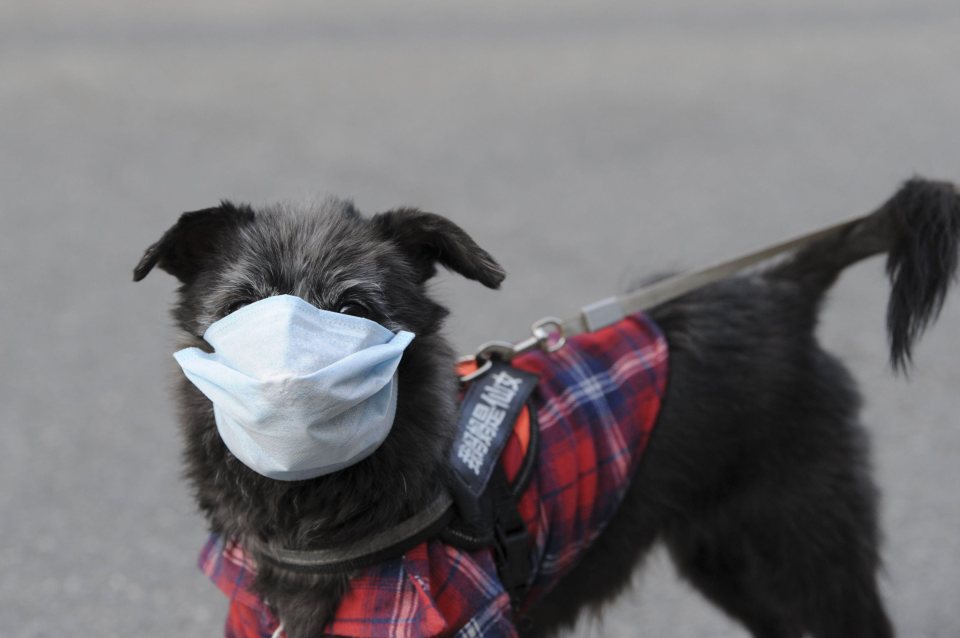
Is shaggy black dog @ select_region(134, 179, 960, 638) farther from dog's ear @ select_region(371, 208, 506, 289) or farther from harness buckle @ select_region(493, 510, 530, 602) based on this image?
harness buckle @ select_region(493, 510, 530, 602)

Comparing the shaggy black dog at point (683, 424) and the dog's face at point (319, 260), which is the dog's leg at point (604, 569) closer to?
the shaggy black dog at point (683, 424)

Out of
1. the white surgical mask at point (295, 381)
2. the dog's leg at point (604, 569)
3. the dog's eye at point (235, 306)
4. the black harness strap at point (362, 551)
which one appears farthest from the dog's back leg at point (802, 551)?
the dog's eye at point (235, 306)

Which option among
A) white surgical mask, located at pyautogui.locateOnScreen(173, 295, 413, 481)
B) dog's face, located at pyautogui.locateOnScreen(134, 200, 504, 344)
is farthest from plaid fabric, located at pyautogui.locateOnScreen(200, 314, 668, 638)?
dog's face, located at pyautogui.locateOnScreen(134, 200, 504, 344)

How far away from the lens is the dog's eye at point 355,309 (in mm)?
1923

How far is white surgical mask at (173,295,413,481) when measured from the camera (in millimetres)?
1750

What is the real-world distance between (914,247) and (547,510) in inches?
42.3

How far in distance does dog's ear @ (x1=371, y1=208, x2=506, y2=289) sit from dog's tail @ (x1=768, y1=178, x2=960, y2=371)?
1082mm

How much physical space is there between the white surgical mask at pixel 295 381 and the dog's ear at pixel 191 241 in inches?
8.1

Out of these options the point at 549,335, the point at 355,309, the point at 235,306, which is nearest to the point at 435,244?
the point at 355,309

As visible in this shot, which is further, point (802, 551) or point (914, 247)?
point (802, 551)

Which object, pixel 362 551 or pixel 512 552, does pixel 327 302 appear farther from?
pixel 512 552

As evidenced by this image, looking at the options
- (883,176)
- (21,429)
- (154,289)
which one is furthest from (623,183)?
(21,429)

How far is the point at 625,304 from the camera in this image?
264 cm

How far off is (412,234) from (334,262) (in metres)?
0.22
